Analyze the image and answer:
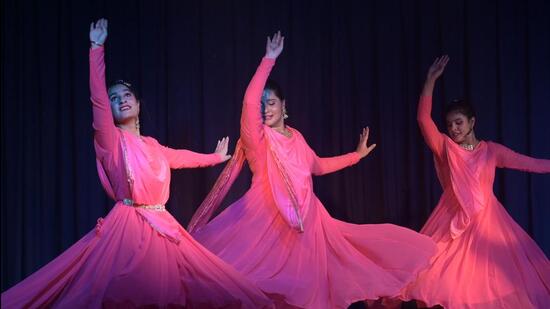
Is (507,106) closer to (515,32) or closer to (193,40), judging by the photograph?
(515,32)

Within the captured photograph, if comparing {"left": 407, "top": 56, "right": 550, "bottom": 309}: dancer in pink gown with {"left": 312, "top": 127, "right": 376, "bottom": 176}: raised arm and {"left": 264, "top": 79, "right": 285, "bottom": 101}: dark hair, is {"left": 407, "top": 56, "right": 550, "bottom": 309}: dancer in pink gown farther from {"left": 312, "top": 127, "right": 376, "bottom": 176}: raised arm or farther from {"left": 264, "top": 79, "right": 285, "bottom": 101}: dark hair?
{"left": 264, "top": 79, "right": 285, "bottom": 101}: dark hair

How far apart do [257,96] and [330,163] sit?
32.1 inches

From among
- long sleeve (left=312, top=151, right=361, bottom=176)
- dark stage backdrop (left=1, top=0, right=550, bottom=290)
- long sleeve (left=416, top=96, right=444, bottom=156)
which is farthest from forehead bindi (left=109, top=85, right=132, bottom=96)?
long sleeve (left=416, top=96, right=444, bottom=156)

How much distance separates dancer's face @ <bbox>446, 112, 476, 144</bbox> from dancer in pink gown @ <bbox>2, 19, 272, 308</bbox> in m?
1.89

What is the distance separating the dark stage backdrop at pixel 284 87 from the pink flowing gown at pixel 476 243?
2.49 feet

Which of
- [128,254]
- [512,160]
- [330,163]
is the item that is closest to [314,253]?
[330,163]

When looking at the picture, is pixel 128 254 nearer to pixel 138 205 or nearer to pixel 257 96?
pixel 138 205

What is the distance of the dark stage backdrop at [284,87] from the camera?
16.1 ft

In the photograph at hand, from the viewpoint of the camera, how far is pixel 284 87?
536cm

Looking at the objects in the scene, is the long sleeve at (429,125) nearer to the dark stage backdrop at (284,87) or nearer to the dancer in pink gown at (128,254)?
the dark stage backdrop at (284,87)

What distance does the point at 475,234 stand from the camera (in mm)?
4512

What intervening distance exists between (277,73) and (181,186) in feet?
3.43

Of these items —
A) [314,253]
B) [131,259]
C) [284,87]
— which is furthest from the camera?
[284,87]

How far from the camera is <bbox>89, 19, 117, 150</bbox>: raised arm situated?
11.4 ft
